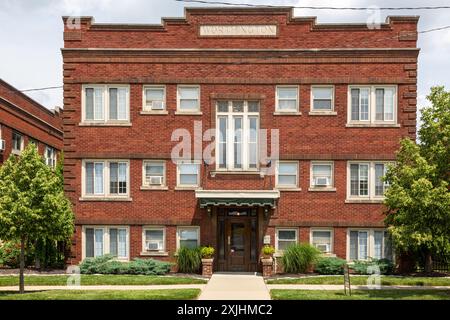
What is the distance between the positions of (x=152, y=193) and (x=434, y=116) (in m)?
11.9

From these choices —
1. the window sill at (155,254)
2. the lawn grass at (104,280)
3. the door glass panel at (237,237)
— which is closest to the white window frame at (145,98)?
the door glass panel at (237,237)

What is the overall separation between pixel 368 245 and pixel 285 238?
11.7ft

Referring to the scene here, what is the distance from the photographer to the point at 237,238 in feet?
81.6

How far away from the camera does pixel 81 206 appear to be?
25.0 meters

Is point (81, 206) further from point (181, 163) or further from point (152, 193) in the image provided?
point (181, 163)

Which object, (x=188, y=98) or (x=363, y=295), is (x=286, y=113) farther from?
(x=363, y=295)

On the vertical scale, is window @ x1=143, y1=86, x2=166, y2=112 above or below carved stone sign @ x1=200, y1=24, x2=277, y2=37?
below

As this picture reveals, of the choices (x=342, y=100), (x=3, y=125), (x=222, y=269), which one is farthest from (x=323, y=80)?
(x=3, y=125)

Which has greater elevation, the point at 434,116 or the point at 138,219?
the point at 434,116

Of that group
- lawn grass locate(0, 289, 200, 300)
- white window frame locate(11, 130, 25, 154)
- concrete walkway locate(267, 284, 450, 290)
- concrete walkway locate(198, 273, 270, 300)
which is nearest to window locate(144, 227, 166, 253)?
concrete walkway locate(198, 273, 270, 300)

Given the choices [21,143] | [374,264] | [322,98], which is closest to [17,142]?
[21,143]

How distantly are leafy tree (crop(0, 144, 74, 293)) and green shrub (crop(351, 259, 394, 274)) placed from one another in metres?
12.4

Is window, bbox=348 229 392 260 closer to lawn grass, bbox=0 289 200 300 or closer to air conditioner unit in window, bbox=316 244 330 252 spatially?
air conditioner unit in window, bbox=316 244 330 252

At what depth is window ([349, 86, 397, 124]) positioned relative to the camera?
24828 millimetres
